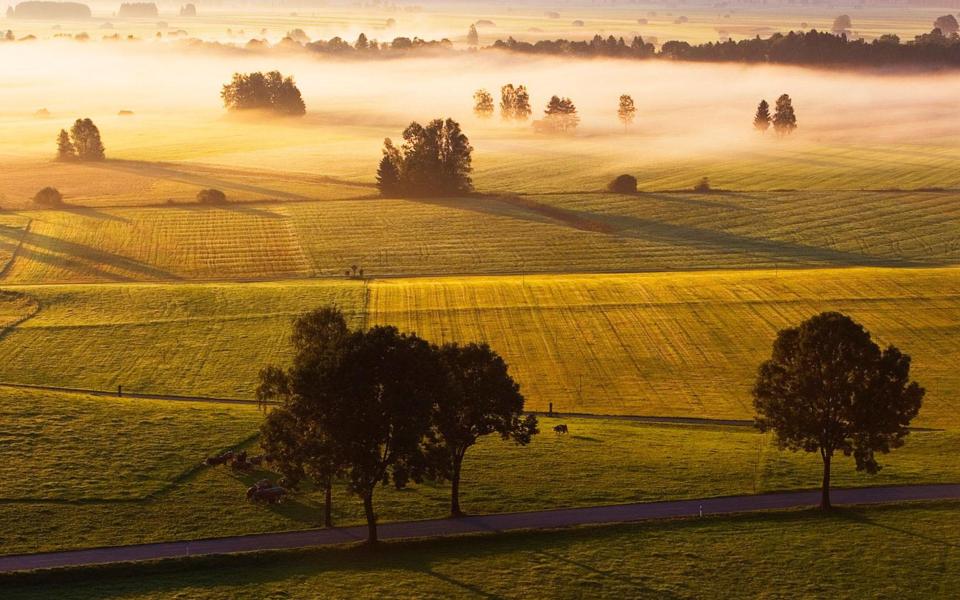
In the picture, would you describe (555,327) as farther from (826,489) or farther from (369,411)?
(369,411)

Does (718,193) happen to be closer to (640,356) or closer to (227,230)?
(227,230)

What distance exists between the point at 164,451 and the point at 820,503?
3286 centimetres

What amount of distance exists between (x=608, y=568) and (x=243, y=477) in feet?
64.4

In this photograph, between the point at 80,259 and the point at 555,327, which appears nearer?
the point at 555,327

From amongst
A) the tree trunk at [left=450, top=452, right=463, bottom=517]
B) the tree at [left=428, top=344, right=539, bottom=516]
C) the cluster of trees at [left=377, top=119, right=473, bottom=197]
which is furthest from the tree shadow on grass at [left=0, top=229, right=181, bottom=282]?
the tree trunk at [left=450, top=452, right=463, bottom=517]

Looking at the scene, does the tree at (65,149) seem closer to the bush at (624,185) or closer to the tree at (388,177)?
the tree at (388,177)


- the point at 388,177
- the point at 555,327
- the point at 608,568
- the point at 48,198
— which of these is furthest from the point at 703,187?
the point at 608,568

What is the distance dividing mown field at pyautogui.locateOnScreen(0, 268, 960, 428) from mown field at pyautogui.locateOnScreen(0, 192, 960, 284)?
1001cm

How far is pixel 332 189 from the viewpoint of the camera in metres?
162

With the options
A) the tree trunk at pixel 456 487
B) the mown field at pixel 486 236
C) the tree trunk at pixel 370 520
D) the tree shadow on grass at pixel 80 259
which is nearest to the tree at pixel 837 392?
the tree trunk at pixel 456 487

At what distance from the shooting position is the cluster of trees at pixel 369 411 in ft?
165

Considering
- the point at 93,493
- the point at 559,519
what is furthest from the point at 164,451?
the point at 559,519

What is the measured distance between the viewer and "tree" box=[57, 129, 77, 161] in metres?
189

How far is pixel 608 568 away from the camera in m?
48.7
